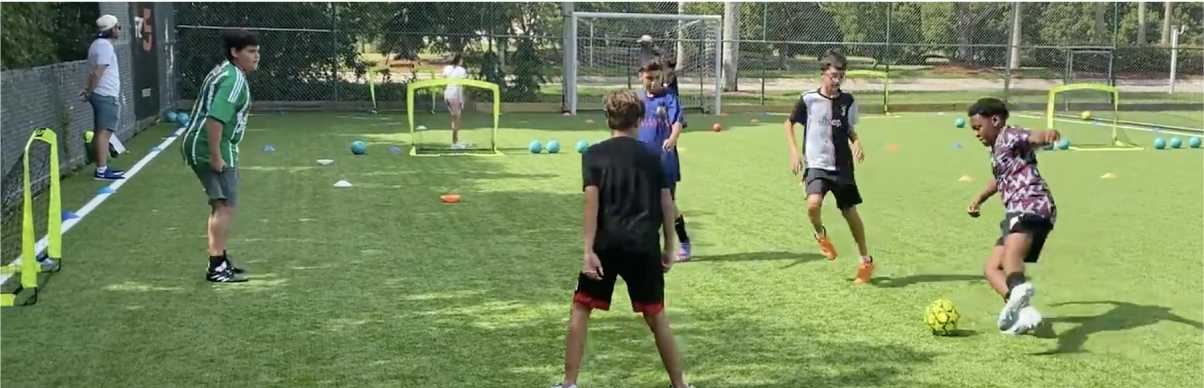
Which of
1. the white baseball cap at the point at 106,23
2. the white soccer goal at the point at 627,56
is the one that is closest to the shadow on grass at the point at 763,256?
the white baseball cap at the point at 106,23

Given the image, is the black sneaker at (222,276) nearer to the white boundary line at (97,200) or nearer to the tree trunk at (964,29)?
the white boundary line at (97,200)

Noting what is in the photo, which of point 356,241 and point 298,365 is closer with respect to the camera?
point 298,365

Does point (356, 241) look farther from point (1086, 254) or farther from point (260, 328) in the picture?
point (1086, 254)

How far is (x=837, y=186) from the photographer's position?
7.59 metres

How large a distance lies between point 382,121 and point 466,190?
1115 cm

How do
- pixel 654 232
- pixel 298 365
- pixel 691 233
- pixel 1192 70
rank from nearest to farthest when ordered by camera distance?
1. pixel 654 232
2. pixel 298 365
3. pixel 691 233
4. pixel 1192 70

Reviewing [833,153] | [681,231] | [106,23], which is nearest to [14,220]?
[681,231]

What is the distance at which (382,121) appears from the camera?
22.6 meters

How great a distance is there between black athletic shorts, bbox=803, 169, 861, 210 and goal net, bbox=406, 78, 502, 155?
297 inches

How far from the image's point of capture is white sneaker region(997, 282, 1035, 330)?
19.3 ft

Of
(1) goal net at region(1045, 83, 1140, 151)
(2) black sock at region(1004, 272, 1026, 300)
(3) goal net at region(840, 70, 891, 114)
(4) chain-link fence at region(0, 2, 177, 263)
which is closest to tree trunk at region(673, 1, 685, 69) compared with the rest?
(3) goal net at region(840, 70, 891, 114)

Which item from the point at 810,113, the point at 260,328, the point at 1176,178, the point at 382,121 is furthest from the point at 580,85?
the point at 260,328

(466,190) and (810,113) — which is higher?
(810,113)

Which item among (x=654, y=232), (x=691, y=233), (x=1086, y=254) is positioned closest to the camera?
(x=654, y=232)
